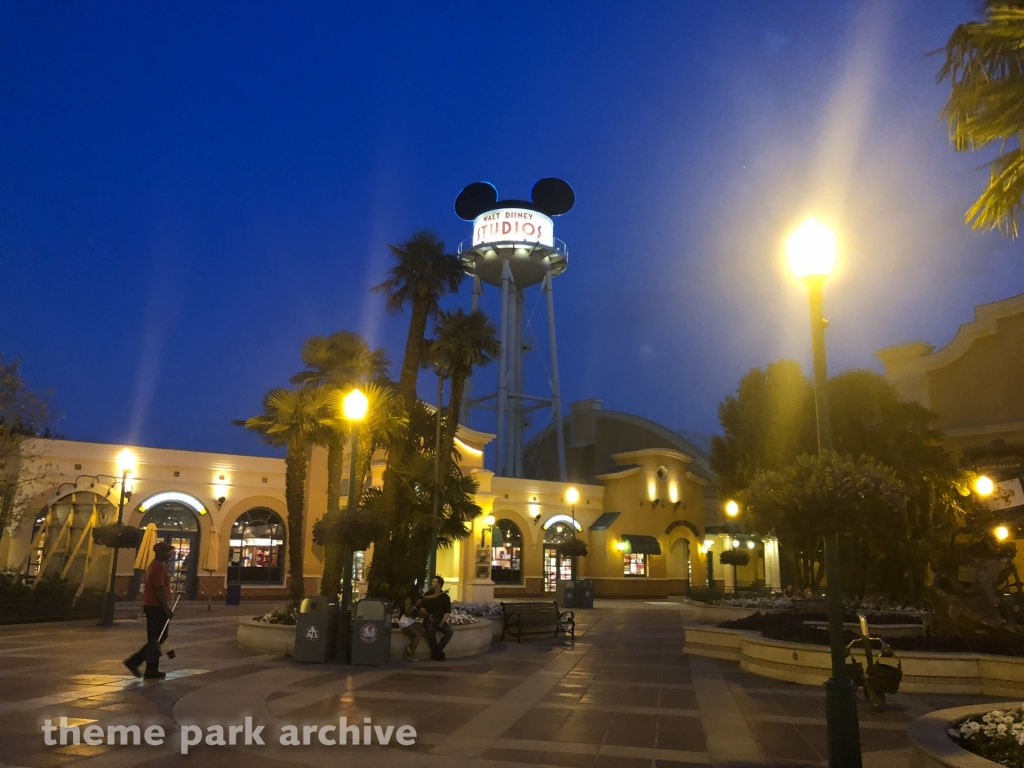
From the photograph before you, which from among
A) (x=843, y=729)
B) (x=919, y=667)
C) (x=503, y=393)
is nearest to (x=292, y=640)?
(x=919, y=667)

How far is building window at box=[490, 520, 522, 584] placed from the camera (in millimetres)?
37969

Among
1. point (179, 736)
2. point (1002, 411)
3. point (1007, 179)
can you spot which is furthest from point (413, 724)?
point (1002, 411)

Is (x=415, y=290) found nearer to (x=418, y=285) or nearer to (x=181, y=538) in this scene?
(x=418, y=285)

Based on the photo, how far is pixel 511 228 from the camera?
47781mm

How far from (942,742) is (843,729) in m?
0.75

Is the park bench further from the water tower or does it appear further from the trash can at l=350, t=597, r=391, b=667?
the water tower

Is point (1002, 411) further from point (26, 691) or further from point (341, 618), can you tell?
point (26, 691)

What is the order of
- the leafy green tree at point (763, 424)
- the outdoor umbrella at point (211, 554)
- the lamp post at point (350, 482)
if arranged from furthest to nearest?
the outdoor umbrella at point (211, 554) → the leafy green tree at point (763, 424) → the lamp post at point (350, 482)

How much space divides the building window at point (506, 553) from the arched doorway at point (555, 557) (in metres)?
1.56

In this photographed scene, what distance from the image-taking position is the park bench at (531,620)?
17.4 metres

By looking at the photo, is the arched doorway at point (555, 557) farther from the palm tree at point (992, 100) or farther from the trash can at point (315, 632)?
the palm tree at point (992, 100)

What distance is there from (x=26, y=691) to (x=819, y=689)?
1104 cm

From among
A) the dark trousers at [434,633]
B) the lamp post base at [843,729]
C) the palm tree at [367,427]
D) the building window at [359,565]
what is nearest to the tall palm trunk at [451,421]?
the palm tree at [367,427]

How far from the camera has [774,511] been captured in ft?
33.7
